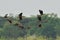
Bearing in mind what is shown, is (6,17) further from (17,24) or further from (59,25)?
(59,25)

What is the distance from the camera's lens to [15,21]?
6.26 feet

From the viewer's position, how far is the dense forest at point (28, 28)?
73.3 inches

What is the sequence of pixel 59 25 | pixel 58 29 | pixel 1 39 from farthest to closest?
pixel 59 25 → pixel 58 29 → pixel 1 39

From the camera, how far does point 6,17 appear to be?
185cm

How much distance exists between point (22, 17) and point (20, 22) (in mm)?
36

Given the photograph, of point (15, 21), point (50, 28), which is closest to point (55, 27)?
point (50, 28)

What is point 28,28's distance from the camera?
5.98ft

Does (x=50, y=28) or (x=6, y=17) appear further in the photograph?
(x=50, y=28)

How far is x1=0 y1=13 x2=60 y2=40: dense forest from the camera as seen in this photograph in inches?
73.3

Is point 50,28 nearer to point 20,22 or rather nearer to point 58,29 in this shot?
point 58,29

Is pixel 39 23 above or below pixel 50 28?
above

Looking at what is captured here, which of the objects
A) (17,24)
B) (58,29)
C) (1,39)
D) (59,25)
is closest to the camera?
(17,24)

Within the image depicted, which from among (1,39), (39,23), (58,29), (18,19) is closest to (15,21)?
(18,19)

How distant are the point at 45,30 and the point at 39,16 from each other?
30.0 meters
